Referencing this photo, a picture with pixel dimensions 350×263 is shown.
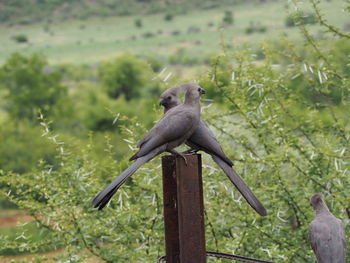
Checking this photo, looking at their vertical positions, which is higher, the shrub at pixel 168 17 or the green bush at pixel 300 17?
the green bush at pixel 300 17

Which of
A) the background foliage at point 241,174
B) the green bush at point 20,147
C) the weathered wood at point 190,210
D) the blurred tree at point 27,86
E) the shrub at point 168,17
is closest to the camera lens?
the weathered wood at point 190,210

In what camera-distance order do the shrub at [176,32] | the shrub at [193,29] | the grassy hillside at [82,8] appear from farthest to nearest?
1. the shrub at [176,32]
2. the shrub at [193,29]
3. the grassy hillside at [82,8]

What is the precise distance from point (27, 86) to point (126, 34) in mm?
54526

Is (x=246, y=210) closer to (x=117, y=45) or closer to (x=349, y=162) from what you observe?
(x=349, y=162)

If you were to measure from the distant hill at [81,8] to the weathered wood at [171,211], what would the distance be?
8339 centimetres

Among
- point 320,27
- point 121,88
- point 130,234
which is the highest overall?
point 320,27

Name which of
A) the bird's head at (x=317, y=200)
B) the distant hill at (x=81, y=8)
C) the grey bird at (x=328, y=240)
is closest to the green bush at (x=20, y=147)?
the bird's head at (x=317, y=200)

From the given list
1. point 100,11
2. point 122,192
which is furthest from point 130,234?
point 100,11

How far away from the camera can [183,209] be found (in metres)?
3.39

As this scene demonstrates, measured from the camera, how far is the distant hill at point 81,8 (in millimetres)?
84000

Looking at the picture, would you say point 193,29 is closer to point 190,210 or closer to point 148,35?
point 148,35

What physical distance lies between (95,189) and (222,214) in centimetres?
138

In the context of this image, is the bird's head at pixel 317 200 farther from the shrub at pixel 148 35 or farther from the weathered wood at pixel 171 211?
the shrub at pixel 148 35

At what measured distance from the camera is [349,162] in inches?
257
